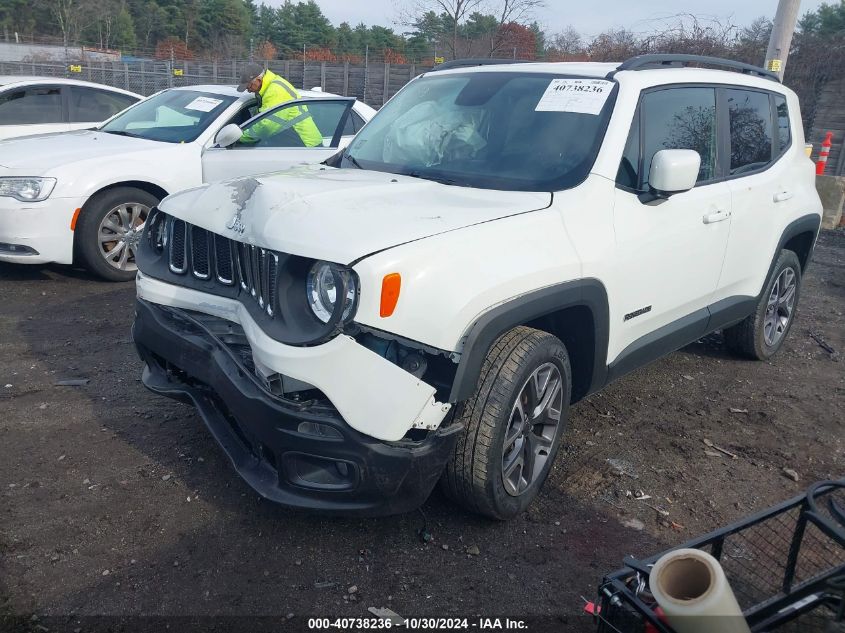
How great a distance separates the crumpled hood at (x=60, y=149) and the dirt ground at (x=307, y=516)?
5.87ft

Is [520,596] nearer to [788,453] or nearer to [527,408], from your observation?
[527,408]

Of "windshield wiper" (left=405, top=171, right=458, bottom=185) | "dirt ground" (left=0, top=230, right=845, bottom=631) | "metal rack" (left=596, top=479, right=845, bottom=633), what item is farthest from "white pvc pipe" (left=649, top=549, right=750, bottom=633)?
"windshield wiper" (left=405, top=171, right=458, bottom=185)

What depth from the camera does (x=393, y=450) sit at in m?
2.46

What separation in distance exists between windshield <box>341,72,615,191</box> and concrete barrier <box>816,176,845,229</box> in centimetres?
849

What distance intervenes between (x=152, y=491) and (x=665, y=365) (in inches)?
137

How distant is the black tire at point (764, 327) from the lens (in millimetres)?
4809

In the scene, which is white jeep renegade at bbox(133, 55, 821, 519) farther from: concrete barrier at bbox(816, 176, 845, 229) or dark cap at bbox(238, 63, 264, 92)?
concrete barrier at bbox(816, 176, 845, 229)

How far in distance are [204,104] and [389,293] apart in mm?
A: 5254

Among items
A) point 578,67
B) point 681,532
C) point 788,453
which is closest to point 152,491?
point 681,532

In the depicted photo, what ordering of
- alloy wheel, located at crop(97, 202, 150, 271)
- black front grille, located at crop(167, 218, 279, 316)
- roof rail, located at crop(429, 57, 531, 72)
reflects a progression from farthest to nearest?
alloy wheel, located at crop(97, 202, 150, 271) < roof rail, located at crop(429, 57, 531, 72) < black front grille, located at crop(167, 218, 279, 316)

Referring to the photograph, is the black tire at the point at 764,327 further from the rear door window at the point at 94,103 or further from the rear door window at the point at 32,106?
the rear door window at the point at 32,106

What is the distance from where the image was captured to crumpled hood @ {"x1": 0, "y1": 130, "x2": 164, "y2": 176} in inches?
229

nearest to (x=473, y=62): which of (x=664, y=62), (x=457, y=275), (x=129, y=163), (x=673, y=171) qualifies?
(x=664, y=62)

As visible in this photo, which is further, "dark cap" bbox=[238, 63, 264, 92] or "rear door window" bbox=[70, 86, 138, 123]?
"rear door window" bbox=[70, 86, 138, 123]
